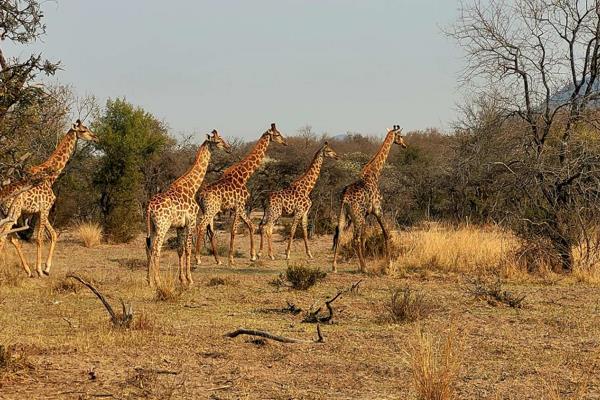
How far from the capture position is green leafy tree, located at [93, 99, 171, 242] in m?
22.1

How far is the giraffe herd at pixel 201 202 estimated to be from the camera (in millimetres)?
12422

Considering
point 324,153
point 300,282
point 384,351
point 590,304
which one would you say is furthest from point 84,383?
point 324,153

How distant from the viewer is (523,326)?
28.8 ft

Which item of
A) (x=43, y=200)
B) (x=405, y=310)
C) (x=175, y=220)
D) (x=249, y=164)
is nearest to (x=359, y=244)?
(x=175, y=220)

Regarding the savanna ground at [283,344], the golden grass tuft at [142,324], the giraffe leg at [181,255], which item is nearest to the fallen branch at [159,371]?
the savanna ground at [283,344]

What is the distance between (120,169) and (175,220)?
10645 mm

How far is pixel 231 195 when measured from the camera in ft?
55.7

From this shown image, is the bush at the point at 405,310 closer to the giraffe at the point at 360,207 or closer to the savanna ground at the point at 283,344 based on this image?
the savanna ground at the point at 283,344

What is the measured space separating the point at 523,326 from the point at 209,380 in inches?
170

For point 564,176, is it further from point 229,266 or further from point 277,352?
point 277,352

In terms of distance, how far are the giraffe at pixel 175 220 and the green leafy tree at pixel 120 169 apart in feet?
29.5

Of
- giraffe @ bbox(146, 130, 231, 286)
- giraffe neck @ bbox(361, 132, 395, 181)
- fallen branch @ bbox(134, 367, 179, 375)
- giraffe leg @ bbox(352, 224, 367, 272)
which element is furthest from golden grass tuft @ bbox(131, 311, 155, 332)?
giraffe neck @ bbox(361, 132, 395, 181)

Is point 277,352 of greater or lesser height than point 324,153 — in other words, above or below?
below

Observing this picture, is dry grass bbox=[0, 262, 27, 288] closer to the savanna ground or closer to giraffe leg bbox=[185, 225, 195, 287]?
the savanna ground
